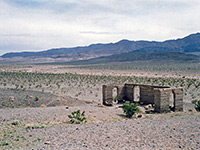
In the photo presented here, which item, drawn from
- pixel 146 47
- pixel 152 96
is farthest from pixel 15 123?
pixel 146 47

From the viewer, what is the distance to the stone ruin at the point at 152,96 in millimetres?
16188

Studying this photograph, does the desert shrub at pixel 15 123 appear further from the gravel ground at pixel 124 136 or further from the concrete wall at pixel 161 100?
the concrete wall at pixel 161 100

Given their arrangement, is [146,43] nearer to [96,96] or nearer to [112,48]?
[112,48]

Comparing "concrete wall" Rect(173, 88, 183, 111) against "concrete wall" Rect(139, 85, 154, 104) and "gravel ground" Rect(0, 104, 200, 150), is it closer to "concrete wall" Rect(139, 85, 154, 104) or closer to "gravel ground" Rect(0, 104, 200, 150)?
"concrete wall" Rect(139, 85, 154, 104)

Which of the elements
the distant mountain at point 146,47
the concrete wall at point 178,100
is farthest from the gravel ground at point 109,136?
the distant mountain at point 146,47

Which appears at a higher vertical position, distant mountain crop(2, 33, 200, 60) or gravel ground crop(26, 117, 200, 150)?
distant mountain crop(2, 33, 200, 60)

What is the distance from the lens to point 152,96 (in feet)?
64.8

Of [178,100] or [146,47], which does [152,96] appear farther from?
[146,47]

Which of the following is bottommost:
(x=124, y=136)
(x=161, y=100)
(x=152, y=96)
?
(x=152, y=96)

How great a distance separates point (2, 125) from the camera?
11.6 m

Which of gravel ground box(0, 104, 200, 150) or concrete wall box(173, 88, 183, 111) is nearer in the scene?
gravel ground box(0, 104, 200, 150)

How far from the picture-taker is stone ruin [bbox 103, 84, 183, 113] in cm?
1619

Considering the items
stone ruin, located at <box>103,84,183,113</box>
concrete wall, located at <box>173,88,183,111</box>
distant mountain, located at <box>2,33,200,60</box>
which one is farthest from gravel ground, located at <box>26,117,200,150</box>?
distant mountain, located at <box>2,33,200,60</box>

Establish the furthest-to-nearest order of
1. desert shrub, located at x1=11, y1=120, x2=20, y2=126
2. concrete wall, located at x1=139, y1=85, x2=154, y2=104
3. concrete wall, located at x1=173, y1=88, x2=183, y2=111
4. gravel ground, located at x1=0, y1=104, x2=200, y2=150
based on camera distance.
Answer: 1. concrete wall, located at x1=139, y1=85, x2=154, y2=104
2. concrete wall, located at x1=173, y1=88, x2=183, y2=111
3. desert shrub, located at x1=11, y1=120, x2=20, y2=126
4. gravel ground, located at x1=0, y1=104, x2=200, y2=150
